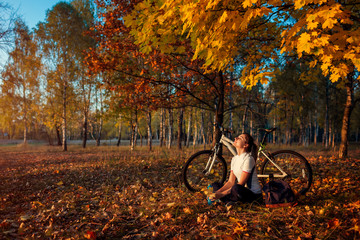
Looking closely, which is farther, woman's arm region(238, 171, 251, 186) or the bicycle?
the bicycle

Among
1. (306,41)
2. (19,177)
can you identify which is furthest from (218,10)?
(19,177)

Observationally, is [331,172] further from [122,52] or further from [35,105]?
[35,105]

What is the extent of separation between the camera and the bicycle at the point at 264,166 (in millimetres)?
4070

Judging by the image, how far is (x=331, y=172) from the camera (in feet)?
18.5

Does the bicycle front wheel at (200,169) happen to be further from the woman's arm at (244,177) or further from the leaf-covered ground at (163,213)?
the woman's arm at (244,177)

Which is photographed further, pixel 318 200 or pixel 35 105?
pixel 35 105

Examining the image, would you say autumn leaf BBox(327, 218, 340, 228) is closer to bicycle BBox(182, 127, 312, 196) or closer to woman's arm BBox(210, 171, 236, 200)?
bicycle BBox(182, 127, 312, 196)

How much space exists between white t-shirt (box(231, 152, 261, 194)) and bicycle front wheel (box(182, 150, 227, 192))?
0.90 m

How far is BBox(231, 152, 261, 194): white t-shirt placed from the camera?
3.27 metres

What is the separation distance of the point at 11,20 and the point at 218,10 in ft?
35.0

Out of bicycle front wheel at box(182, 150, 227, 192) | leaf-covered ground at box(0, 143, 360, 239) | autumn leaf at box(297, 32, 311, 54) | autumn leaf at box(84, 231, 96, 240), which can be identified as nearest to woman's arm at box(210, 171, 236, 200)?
leaf-covered ground at box(0, 143, 360, 239)

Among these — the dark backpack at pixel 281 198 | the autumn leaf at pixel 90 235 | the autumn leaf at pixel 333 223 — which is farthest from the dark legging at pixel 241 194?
the autumn leaf at pixel 90 235

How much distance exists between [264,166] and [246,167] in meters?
1.23

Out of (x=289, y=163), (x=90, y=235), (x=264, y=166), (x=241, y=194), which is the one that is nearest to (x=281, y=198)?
(x=241, y=194)
